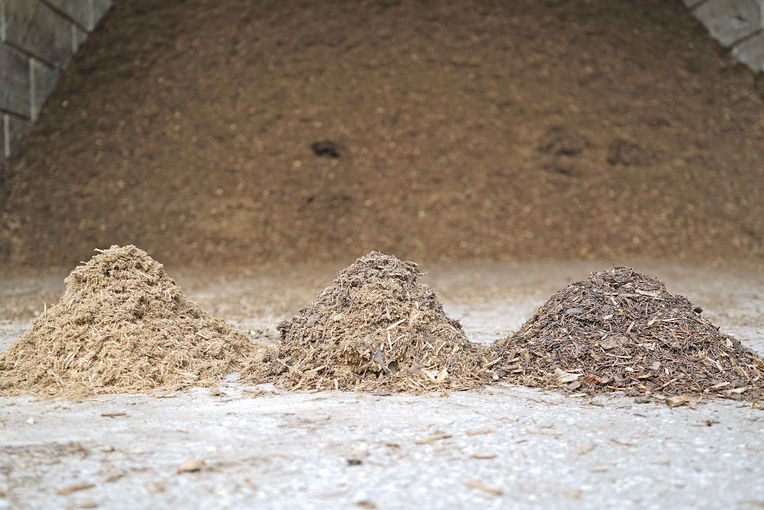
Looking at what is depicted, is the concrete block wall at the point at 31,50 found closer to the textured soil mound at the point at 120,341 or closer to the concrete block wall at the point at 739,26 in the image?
the textured soil mound at the point at 120,341

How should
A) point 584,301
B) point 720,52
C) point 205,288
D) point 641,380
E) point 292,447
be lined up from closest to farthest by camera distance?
point 292,447, point 641,380, point 584,301, point 205,288, point 720,52

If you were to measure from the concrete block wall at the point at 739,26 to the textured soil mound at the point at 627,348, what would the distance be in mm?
9166

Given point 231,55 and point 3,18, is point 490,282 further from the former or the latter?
point 3,18

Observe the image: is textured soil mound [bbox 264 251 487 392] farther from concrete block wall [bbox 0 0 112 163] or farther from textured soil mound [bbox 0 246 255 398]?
concrete block wall [bbox 0 0 112 163]

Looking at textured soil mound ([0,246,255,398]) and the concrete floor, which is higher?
textured soil mound ([0,246,255,398])

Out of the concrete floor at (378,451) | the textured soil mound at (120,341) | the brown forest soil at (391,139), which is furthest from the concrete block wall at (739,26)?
the textured soil mound at (120,341)

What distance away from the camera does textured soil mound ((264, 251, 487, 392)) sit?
3.58 metres

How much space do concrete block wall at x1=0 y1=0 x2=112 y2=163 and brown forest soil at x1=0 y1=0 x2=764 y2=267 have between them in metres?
0.19

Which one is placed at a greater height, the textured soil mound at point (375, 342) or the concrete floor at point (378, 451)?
the textured soil mound at point (375, 342)

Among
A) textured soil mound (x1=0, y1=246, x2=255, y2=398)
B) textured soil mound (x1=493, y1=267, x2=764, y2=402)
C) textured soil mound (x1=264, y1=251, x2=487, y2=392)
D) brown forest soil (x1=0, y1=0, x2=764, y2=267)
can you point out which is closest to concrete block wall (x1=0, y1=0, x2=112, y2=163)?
brown forest soil (x1=0, y1=0, x2=764, y2=267)

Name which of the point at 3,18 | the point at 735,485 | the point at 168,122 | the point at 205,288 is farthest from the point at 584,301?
the point at 3,18

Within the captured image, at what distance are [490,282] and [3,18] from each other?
277 inches

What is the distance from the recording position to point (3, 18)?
31.3 ft

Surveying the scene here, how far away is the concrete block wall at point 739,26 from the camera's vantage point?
11562mm
